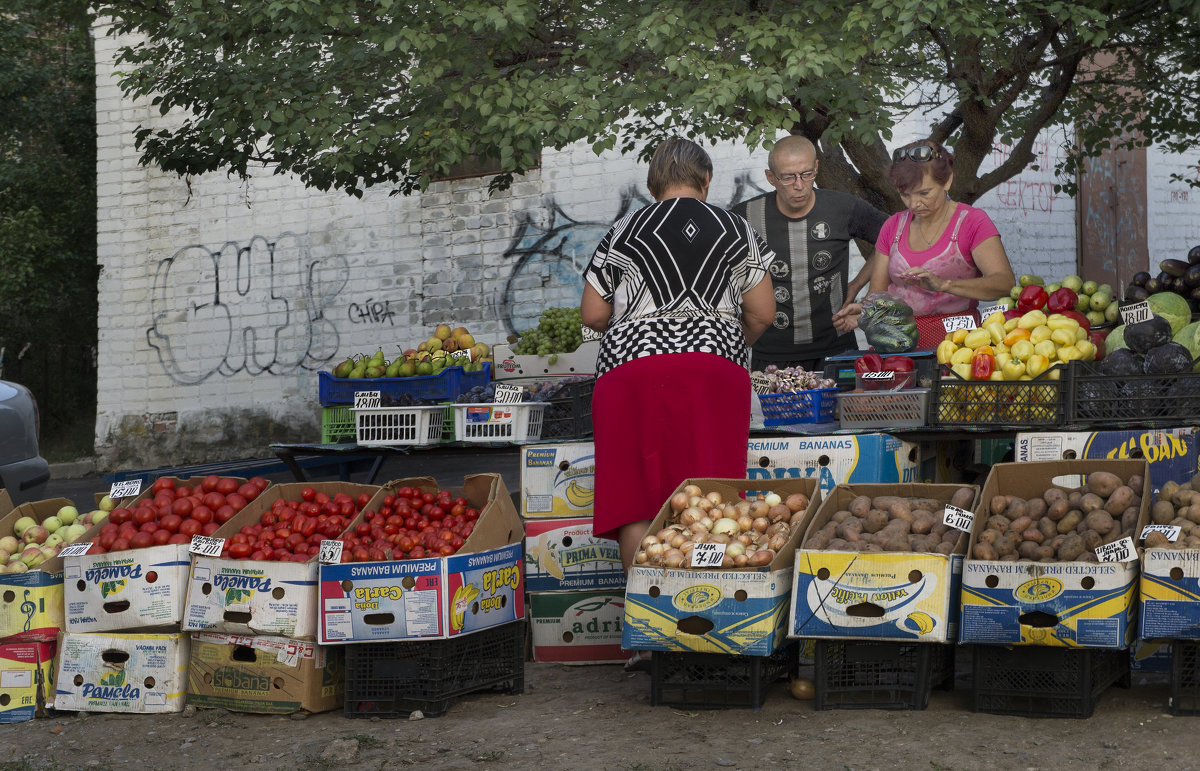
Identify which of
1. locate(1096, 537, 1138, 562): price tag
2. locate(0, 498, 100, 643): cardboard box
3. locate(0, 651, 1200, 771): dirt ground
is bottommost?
locate(0, 651, 1200, 771): dirt ground

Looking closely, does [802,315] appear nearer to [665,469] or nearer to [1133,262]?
[665,469]

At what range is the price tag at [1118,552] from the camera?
3854 millimetres

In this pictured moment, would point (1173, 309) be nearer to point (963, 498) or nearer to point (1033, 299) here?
point (1033, 299)

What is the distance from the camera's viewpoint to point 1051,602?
3879 millimetres

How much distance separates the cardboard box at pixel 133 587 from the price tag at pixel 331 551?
61 centimetres

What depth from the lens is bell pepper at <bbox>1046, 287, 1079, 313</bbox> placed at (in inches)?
203

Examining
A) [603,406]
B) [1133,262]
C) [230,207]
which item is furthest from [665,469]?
[230,207]

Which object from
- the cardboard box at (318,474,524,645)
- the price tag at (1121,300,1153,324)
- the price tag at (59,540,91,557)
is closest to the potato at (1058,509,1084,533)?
the price tag at (1121,300,1153,324)

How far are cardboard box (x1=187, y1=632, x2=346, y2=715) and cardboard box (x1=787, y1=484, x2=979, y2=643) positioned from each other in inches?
70.0

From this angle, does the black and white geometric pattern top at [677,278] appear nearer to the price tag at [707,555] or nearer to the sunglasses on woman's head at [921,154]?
the price tag at [707,555]

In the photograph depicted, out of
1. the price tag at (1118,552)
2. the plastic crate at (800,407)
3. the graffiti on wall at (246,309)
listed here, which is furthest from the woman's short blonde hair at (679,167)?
the graffiti on wall at (246,309)

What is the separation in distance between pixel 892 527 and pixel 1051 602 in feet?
1.85

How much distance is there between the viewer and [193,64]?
313 inches

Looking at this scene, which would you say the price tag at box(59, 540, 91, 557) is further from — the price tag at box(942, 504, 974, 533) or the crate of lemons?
the crate of lemons
